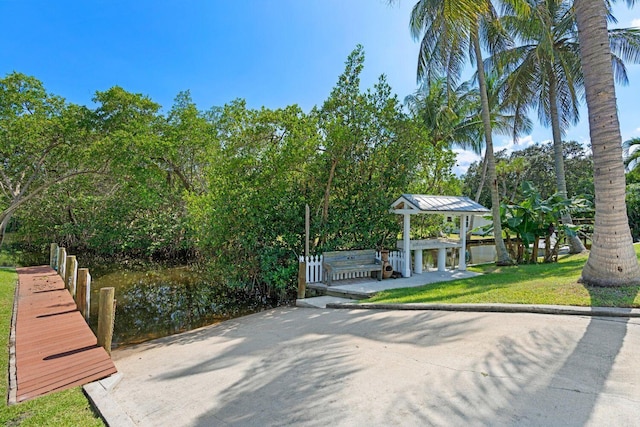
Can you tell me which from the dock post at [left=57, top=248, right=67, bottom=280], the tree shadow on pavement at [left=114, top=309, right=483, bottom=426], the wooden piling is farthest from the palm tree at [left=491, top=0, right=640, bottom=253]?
the dock post at [left=57, top=248, right=67, bottom=280]

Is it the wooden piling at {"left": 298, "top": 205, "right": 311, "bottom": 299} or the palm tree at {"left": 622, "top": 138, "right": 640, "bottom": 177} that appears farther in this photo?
the palm tree at {"left": 622, "top": 138, "right": 640, "bottom": 177}

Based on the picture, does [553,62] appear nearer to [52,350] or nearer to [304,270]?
[304,270]

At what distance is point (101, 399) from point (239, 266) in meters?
6.90

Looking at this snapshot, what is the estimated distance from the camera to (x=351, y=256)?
10703 millimetres

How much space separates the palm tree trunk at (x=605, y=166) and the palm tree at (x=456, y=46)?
3.49 m

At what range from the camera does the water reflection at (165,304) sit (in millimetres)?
8852

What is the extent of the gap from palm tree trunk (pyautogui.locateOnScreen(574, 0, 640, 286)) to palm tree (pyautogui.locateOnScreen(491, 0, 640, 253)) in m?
6.64

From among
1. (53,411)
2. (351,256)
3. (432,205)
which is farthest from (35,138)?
(432,205)

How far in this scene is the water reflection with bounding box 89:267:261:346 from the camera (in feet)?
29.0

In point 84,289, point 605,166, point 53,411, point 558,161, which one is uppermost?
Result: point 558,161

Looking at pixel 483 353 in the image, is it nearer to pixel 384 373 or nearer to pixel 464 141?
pixel 384 373

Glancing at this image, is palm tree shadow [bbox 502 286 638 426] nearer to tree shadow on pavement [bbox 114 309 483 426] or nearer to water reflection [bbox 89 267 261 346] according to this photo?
tree shadow on pavement [bbox 114 309 483 426]

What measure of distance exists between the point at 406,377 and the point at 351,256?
275 inches

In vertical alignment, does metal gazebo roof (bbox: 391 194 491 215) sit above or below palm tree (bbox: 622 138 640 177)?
below
